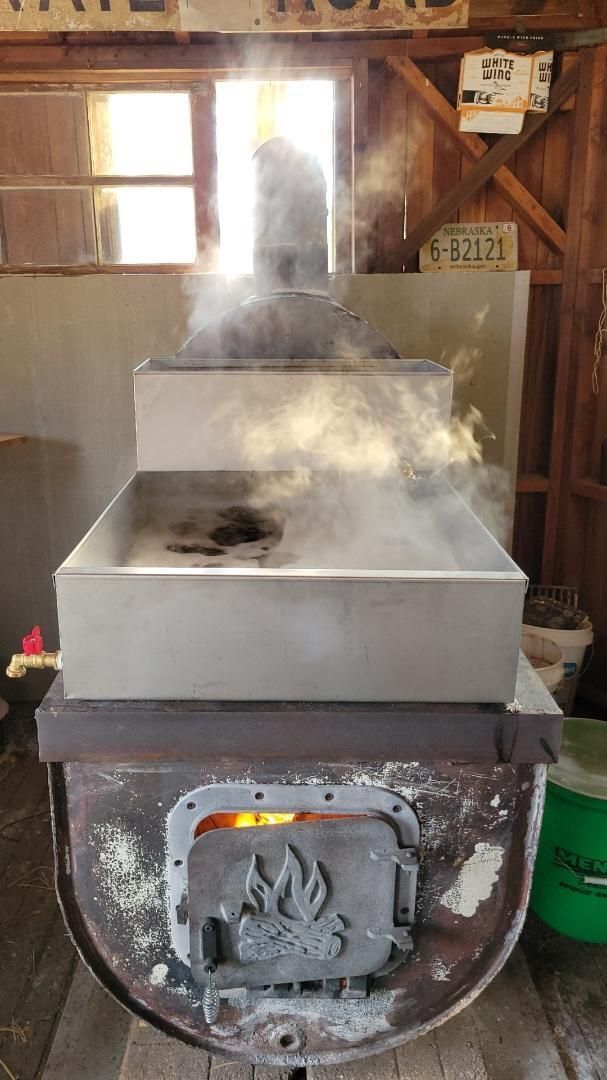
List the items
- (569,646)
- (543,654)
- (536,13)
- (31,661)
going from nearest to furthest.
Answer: (31,661) → (543,654) → (569,646) → (536,13)

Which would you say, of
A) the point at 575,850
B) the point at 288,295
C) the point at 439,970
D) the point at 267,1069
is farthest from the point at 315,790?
the point at 288,295

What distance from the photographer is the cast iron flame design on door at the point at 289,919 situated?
1.16 m

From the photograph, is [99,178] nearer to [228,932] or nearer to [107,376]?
[107,376]

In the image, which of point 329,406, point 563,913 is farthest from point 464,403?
point 563,913

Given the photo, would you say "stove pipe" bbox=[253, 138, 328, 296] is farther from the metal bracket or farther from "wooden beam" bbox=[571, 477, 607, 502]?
"wooden beam" bbox=[571, 477, 607, 502]

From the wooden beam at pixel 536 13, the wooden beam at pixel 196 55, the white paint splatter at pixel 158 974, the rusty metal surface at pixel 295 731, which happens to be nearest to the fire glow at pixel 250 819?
the rusty metal surface at pixel 295 731

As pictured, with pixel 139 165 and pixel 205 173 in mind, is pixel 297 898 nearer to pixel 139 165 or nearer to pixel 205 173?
pixel 205 173

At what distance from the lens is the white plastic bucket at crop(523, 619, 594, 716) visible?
8.58 ft

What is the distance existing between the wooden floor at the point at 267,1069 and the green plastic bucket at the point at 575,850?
3.7 inches

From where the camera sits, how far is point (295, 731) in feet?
3.60

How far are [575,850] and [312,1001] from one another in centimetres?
80

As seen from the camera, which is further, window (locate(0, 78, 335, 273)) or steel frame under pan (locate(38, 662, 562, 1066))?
window (locate(0, 78, 335, 273))

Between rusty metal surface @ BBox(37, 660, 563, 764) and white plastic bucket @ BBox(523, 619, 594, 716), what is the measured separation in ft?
5.03

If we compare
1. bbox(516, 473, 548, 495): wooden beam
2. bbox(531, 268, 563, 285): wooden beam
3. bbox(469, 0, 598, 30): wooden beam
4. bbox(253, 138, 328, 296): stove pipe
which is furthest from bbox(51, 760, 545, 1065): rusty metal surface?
bbox(469, 0, 598, 30): wooden beam
